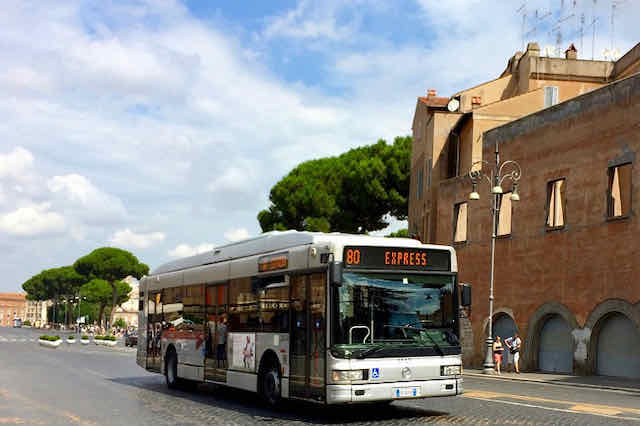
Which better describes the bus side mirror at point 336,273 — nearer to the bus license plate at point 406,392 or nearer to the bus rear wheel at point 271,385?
the bus license plate at point 406,392

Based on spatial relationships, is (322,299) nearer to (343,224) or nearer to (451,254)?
(451,254)

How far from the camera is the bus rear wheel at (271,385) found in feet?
46.7

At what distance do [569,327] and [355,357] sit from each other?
66.3ft

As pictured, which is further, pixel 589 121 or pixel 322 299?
pixel 589 121

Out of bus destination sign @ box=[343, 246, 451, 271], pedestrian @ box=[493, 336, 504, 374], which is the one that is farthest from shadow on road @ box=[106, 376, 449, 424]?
pedestrian @ box=[493, 336, 504, 374]

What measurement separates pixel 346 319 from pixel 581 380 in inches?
660

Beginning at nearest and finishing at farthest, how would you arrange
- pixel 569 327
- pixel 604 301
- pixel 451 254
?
pixel 451 254 < pixel 604 301 < pixel 569 327

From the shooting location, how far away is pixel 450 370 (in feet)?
43.9

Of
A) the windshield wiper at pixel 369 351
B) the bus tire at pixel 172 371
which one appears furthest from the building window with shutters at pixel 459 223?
the windshield wiper at pixel 369 351

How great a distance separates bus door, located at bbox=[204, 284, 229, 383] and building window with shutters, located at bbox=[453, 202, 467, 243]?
23039 mm

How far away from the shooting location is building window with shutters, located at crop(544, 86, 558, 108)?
41.2m

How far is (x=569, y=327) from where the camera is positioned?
1213 inches

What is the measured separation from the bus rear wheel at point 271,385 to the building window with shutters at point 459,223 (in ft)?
82.1

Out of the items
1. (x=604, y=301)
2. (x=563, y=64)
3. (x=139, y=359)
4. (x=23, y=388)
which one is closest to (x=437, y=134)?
(x=563, y=64)
